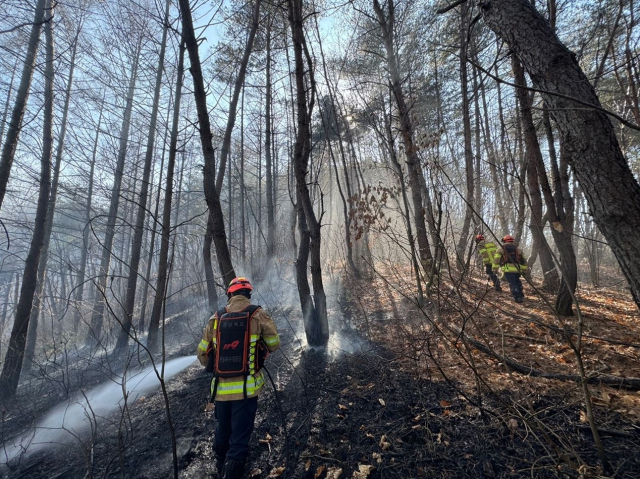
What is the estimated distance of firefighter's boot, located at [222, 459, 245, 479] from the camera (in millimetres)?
2783

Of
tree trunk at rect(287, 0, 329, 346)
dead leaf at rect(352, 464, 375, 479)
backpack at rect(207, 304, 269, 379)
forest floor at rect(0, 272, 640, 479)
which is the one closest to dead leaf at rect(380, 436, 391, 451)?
forest floor at rect(0, 272, 640, 479)

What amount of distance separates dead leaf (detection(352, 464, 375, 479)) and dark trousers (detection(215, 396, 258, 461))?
1077 millimetres

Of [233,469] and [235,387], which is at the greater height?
[235,387]

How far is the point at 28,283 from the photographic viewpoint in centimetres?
644

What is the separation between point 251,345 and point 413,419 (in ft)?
6.42

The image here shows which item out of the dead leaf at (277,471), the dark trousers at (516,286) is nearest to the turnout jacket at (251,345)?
the dead leaf at (277,471)

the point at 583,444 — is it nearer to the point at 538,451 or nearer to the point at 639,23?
the point at 538,451

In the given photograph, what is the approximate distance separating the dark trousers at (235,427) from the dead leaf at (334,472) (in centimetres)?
83

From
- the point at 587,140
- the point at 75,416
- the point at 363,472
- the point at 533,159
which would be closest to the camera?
the point at 587,140

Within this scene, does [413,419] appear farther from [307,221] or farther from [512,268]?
[512,268]

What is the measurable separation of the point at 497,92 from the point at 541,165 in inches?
326

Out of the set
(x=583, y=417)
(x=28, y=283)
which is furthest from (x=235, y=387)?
(x=28, y=283)

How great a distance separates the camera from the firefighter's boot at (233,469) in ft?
9.13

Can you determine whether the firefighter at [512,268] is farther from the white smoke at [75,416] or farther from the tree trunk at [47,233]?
the tree trunk at [47,233]
